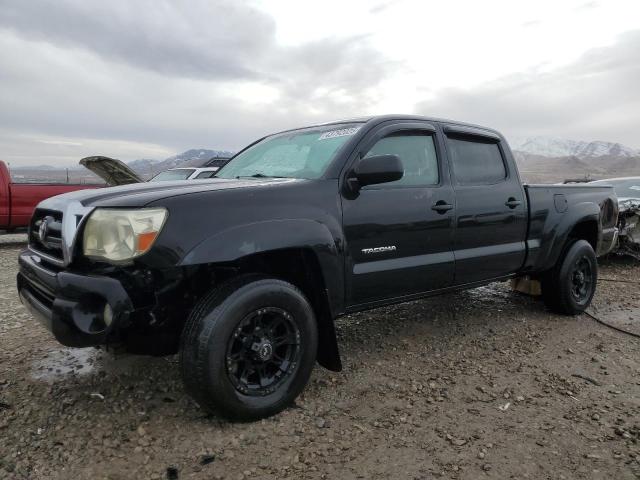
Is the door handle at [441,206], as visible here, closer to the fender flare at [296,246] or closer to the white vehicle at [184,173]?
the fender flare at [296,246]

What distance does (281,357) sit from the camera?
2.71 metres

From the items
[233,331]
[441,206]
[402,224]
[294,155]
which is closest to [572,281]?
[441,206]

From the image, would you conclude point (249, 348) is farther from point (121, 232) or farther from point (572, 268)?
point (572, 268)

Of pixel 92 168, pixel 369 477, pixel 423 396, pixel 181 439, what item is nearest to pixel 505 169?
pixel 423 396

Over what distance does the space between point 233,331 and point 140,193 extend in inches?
34.9

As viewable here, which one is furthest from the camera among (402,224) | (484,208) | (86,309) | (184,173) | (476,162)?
(184,173)

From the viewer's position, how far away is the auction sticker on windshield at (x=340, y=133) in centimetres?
324

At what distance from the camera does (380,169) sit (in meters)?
2.81

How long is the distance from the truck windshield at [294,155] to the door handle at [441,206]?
79 centimetres

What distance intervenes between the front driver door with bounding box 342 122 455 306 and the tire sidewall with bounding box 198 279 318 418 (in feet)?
1.50

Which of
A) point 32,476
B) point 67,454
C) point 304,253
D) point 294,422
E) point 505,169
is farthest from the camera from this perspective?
point 505,169

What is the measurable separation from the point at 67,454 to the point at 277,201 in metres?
1.63

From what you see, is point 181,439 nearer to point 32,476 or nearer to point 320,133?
point 32,476

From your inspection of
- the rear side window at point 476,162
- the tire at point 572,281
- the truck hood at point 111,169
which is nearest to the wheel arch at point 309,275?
the rear side window at point 476,162
